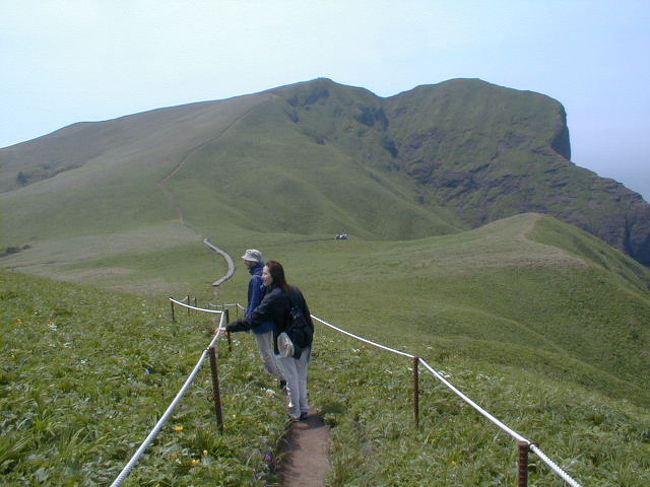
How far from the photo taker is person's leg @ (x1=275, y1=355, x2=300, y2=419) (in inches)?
373

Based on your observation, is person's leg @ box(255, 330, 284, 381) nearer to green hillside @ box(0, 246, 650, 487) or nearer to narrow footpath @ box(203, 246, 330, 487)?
green hillside @ box(0, 246, 650, 487)

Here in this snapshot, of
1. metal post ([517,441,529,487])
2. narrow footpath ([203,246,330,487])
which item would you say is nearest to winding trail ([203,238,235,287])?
narrow footpath ([203,246,330,487])

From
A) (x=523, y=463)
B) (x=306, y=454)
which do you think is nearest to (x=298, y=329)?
(x=306, y=454)

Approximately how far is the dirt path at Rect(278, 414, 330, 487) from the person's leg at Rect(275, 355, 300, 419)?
0.23 metres

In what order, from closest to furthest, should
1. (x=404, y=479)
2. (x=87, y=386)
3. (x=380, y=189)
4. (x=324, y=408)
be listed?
(x=404, y=479) → (x=87, y=386) → (x=324, y=408) → (x=380, y=189)

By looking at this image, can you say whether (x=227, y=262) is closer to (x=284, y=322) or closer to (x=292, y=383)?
(x=284, y=322)

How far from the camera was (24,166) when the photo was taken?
191 meters

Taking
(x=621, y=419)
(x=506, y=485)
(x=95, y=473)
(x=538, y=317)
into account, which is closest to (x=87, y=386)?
(x=95, y=473)

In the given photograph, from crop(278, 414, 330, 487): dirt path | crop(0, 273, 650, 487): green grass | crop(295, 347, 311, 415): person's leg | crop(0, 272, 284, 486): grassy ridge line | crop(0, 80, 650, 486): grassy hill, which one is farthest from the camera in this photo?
crop(295, 347, 311, 415): person's leg

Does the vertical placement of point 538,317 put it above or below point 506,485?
below

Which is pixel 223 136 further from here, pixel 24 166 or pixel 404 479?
pixel 404 479

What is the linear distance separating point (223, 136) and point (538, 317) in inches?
5866

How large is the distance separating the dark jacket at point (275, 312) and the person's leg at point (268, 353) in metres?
1.00

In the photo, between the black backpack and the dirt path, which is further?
the black backpack
